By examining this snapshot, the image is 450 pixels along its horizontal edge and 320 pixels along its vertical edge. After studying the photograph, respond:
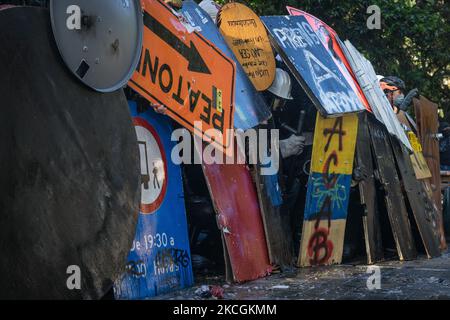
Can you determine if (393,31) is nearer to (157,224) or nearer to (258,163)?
(258,163)

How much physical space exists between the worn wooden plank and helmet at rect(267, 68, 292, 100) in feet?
7.39

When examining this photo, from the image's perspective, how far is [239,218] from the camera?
6.91m

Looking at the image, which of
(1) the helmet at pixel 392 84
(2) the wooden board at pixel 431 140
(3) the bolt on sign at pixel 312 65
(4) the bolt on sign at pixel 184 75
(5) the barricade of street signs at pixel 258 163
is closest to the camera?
(4) the bolt on sign at pixel 184 75

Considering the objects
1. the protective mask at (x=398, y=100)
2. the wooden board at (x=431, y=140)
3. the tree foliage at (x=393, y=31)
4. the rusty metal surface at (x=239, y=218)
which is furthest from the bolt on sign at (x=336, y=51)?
the tree foliage at (x=393, y=31)

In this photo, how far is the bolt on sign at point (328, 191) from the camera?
8039 mm

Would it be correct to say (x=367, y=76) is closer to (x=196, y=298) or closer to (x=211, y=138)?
(x=211, y=138)

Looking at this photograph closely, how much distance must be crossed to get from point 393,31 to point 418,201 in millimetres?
4641

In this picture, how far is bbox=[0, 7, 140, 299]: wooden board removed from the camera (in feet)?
12.6

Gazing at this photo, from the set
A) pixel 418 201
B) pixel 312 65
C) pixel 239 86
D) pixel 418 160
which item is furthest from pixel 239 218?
pixel 418 160

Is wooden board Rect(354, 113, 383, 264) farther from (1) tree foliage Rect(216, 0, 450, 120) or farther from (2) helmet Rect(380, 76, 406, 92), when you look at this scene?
(1) tree foliage Rect(216, 0, 450, 120)

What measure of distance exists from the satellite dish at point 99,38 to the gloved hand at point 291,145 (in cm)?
325

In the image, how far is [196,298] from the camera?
5.89 metres

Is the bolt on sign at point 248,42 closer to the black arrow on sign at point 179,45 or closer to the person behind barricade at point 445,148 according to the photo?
the black arrow on sign at point 179,45
